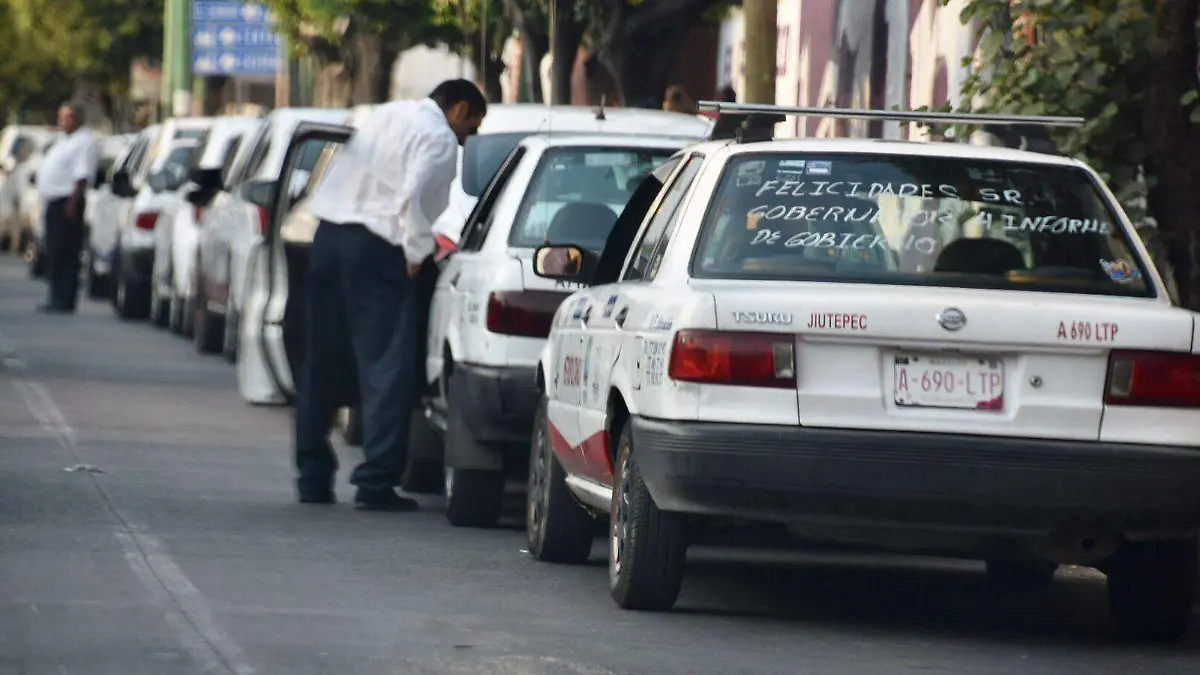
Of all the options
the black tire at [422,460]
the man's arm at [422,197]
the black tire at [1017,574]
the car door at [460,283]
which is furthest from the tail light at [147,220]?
the black tire at [1017,574]

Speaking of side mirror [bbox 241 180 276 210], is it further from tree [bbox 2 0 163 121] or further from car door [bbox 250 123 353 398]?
tree [bbox 2 0 163 121]

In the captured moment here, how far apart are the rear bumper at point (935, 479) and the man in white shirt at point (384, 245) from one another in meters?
3.95

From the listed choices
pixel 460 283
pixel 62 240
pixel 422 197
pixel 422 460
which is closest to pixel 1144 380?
pixel 460 283

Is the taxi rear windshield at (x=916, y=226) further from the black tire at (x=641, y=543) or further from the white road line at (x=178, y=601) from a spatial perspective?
the white road line at (x=178, y=601)

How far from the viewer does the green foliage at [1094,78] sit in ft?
40.2

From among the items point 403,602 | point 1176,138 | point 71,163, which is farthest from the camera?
point 71,163

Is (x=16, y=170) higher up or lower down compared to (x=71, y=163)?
lower down

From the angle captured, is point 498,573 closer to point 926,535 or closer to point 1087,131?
point 926,535

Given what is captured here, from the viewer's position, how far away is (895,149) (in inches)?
351

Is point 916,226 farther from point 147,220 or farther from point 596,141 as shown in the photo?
point 147,220

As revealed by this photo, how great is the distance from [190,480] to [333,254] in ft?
5.17

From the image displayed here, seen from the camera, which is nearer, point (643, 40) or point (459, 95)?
point (459, 95)

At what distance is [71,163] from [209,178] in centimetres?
648

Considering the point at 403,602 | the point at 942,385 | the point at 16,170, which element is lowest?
the point at 16,170
